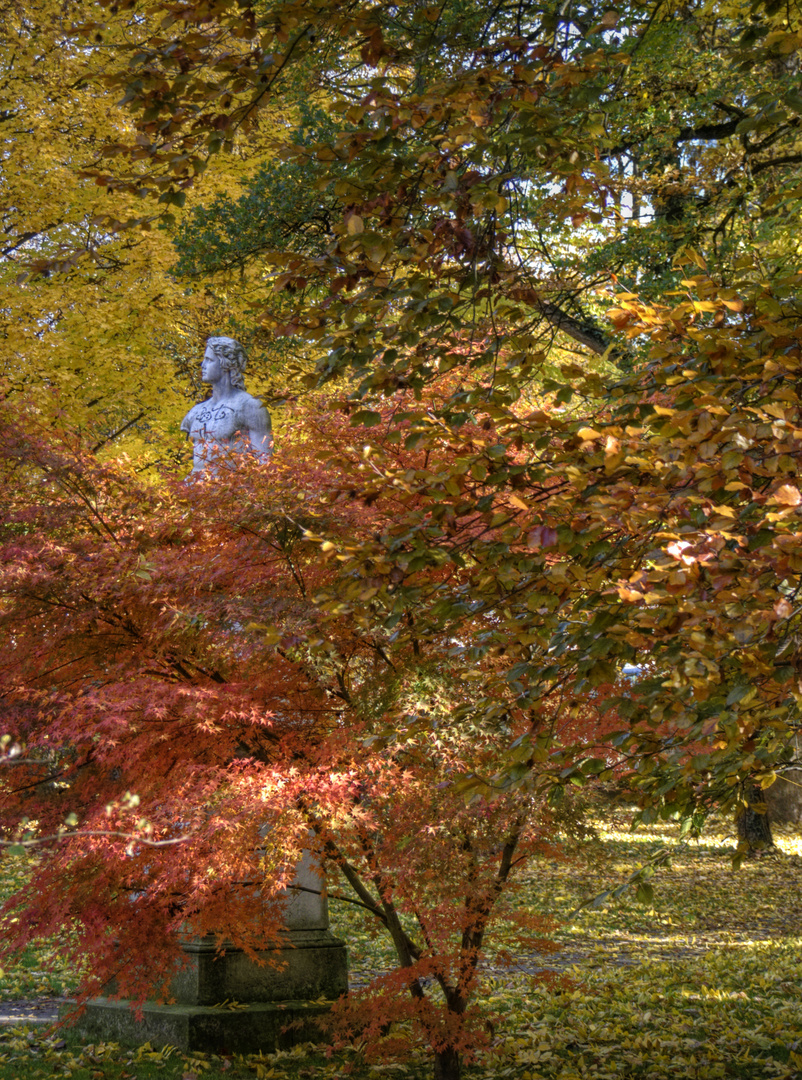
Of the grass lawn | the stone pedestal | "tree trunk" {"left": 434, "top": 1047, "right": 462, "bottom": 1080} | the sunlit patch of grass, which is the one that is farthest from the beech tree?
the sunlit patch of grass

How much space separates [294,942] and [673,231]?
6.15m

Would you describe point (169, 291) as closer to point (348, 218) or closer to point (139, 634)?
point (139, 634)

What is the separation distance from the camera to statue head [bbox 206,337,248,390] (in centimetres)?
772

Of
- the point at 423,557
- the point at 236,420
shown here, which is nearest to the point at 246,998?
the point at 236,420

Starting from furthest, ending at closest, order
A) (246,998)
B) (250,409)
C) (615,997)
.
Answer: (250,409), (615,997), (246,998)

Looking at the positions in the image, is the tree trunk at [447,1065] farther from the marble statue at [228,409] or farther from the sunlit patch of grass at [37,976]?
the marble statue at [228,409]

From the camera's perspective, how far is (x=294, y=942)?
6.54m

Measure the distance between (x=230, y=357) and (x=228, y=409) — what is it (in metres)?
0.52

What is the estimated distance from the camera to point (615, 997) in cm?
739

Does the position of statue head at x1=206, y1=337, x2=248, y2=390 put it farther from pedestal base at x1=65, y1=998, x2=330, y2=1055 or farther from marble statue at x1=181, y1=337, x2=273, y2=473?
pedestal base at x1=65, y1=998, x2=330, y2=1055

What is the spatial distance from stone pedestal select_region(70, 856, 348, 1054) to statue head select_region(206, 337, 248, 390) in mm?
3721

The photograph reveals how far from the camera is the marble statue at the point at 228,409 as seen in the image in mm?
7418

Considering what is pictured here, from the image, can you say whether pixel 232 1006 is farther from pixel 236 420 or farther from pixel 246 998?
pixel 236 420

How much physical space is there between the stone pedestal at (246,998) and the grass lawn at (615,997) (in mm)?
177
